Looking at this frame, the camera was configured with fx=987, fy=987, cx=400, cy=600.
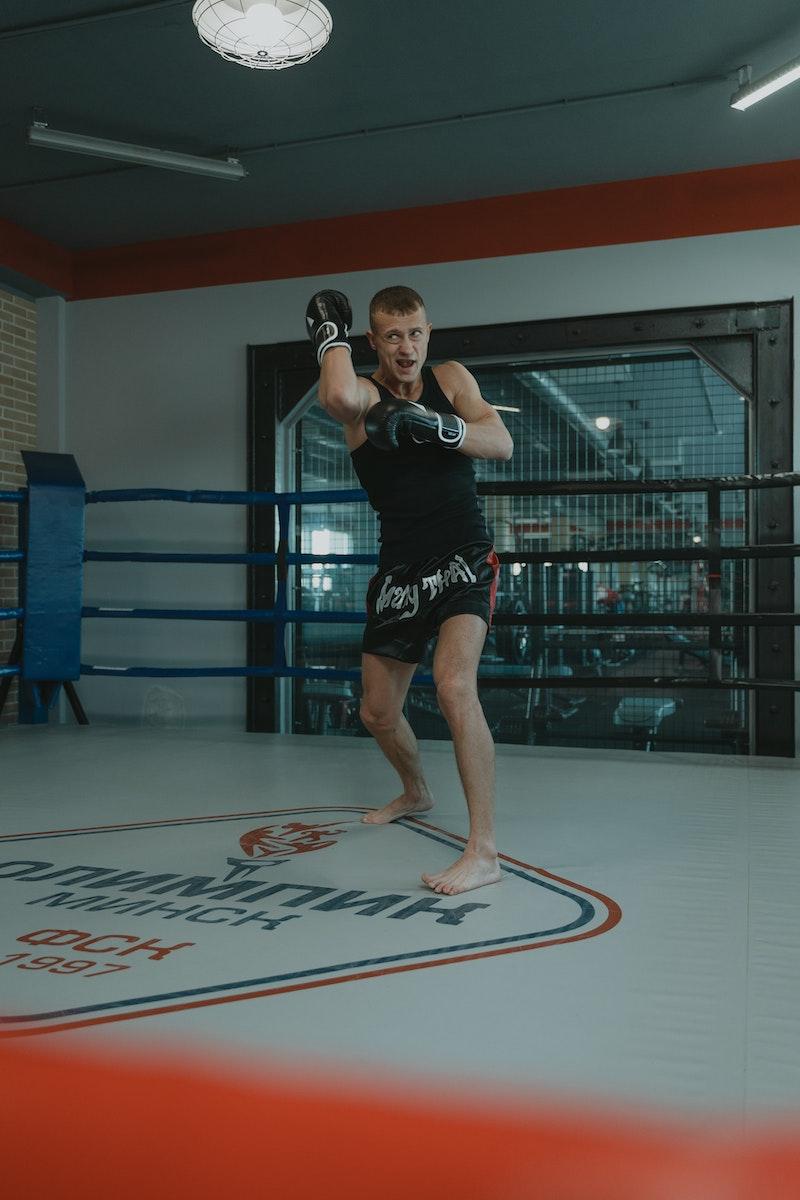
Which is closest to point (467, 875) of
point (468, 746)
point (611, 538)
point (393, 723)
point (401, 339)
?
point (468, 746)

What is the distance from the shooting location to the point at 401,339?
229 cm

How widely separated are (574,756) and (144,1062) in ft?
11.8

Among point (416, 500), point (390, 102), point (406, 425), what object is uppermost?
point (390, 102)

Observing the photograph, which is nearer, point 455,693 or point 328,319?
point 455,693

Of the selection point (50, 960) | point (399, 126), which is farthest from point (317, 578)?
point (50, 960)

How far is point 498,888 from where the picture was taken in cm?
199

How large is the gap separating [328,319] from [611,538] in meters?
2.59

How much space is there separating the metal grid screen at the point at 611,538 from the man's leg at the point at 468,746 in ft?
7.92

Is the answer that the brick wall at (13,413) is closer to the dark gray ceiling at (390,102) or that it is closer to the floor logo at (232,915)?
the dark gray ceiling at (390,102)

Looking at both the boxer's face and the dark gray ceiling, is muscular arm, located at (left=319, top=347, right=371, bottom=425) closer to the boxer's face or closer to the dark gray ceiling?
the boxer's face

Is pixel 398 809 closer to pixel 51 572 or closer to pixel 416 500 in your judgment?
pixel 416 500

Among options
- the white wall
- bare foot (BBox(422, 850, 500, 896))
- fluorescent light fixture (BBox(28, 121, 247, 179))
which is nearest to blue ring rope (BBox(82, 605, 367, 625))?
the white wall

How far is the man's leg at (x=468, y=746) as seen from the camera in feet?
6.56

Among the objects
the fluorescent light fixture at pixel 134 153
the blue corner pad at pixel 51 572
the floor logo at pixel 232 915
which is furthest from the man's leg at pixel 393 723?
the fluorescent light fixture at pixel 134 153
